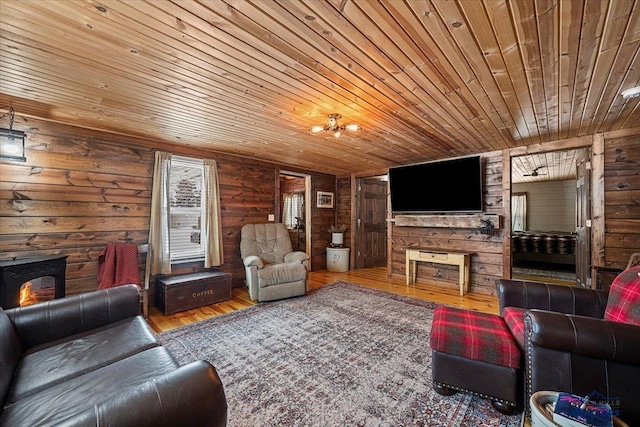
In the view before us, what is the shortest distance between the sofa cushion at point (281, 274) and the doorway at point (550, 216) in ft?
11.9

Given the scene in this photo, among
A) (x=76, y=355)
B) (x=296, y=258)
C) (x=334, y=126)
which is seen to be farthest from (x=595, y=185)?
(x=76, y=355)

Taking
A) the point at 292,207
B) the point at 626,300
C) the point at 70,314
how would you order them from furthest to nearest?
the point at 292,207, the point at 70,314, the point at 626,300

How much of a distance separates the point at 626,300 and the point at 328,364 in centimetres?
198

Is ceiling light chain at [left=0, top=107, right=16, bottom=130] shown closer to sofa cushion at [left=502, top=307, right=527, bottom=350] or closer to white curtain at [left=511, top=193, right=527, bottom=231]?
sofa cushion at [left=502, top=307, right=527, bottom=350]

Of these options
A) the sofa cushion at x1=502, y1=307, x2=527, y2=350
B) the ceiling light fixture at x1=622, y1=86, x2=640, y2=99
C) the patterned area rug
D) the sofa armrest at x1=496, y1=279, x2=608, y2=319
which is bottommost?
the patterned area rug

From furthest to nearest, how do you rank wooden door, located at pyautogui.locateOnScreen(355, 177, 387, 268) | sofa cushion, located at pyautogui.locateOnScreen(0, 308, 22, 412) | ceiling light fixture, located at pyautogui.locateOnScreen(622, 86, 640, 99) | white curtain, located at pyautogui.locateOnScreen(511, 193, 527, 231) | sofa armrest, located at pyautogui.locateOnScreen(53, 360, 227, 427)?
white curtain, located at pyautogui.locateOnScreen(511, 193, 527, 231), wooden door, located at pyautogui.locateOnScreen(355, 177, 387, 268), ceiling light fixture, located at pyautogui.locateOnScreen(622, 86, 640, 99), sofa cushion, located at pyautogui.locateOnScreen(0, 308, 22, 412), sofa armrest, located at pyautogui.locateOnScreen(53, 360, 227, 427)

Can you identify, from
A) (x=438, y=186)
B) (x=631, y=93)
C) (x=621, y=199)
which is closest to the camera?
(x=631, y=93)

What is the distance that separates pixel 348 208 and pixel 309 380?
4482 millimetres

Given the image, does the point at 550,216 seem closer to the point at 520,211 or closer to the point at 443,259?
the point at 520,211

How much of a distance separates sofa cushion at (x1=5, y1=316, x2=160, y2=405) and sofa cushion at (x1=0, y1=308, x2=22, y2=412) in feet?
0.14

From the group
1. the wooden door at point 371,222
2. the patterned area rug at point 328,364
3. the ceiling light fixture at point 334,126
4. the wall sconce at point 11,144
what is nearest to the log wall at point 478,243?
the patterned area rug at point 328,364

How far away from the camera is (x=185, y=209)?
12.7 feet

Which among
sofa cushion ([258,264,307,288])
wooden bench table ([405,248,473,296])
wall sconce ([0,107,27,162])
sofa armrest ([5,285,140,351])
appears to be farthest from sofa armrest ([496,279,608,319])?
wall sconce ([0,107,27,162])

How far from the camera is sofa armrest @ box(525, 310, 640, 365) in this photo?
124cm
